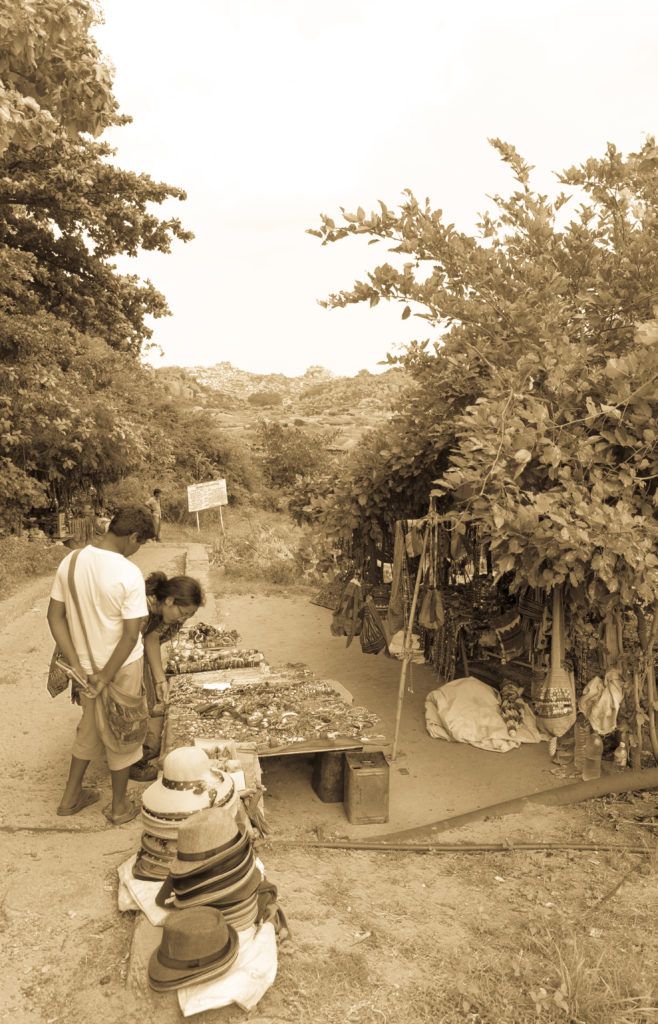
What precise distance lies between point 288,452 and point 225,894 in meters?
29.3

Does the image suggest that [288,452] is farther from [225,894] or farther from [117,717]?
[225,894]

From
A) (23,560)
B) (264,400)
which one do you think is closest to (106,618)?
(23,560)

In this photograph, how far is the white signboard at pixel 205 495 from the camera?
63.4ft

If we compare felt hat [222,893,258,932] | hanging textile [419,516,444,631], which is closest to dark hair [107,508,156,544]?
felt hat [222,893,258,932]

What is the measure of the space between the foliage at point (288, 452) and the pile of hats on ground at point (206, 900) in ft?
89.5

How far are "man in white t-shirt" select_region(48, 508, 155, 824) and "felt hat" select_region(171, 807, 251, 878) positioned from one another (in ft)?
4.34

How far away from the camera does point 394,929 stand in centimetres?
362

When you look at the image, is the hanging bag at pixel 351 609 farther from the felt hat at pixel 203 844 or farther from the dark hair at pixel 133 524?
the felt hat at pixel 203 844

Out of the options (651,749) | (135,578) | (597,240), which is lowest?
(651,749)

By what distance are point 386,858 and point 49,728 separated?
11.1 feet

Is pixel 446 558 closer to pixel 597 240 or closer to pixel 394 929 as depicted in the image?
pixel 597 240

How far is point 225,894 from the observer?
3.08 meters

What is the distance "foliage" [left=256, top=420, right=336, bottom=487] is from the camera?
102ft

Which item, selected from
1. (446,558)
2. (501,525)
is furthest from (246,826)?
(446,558)
